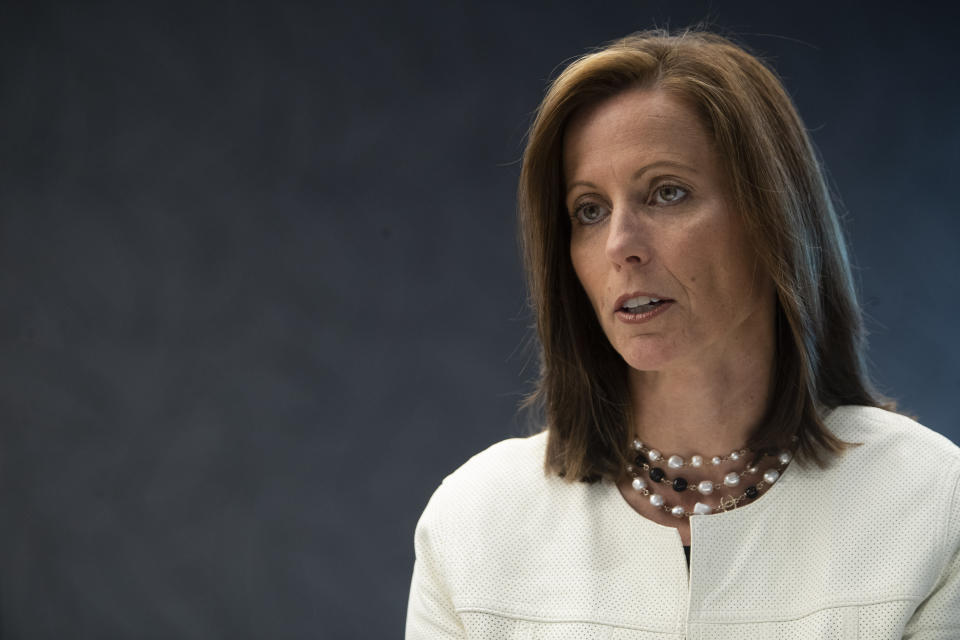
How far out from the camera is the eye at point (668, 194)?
5.41ft

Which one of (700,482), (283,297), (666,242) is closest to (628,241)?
(666,242)

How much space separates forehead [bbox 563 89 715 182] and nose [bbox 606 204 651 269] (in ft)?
0.29

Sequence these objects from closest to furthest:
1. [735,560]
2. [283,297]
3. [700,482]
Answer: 1. [735,560]
2. [700,482]
3. [283,297]

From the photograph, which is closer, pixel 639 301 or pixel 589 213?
pixel 639 301

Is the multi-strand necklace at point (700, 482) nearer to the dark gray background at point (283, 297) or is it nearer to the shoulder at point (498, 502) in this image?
the shoulder at point (498, 502)

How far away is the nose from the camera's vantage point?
5.33 feet

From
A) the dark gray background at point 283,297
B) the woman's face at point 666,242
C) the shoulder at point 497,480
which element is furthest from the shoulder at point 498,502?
the dark gray background at point 283,297

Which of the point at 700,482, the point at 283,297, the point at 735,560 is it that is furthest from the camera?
the point at 283,297

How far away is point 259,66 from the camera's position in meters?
3.28

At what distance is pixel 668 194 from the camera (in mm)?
1658

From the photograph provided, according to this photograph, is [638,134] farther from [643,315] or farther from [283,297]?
[283,297]

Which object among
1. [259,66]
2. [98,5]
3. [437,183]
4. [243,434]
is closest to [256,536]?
[243,434]

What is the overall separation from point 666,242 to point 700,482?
40 cm

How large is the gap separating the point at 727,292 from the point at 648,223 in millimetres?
165
